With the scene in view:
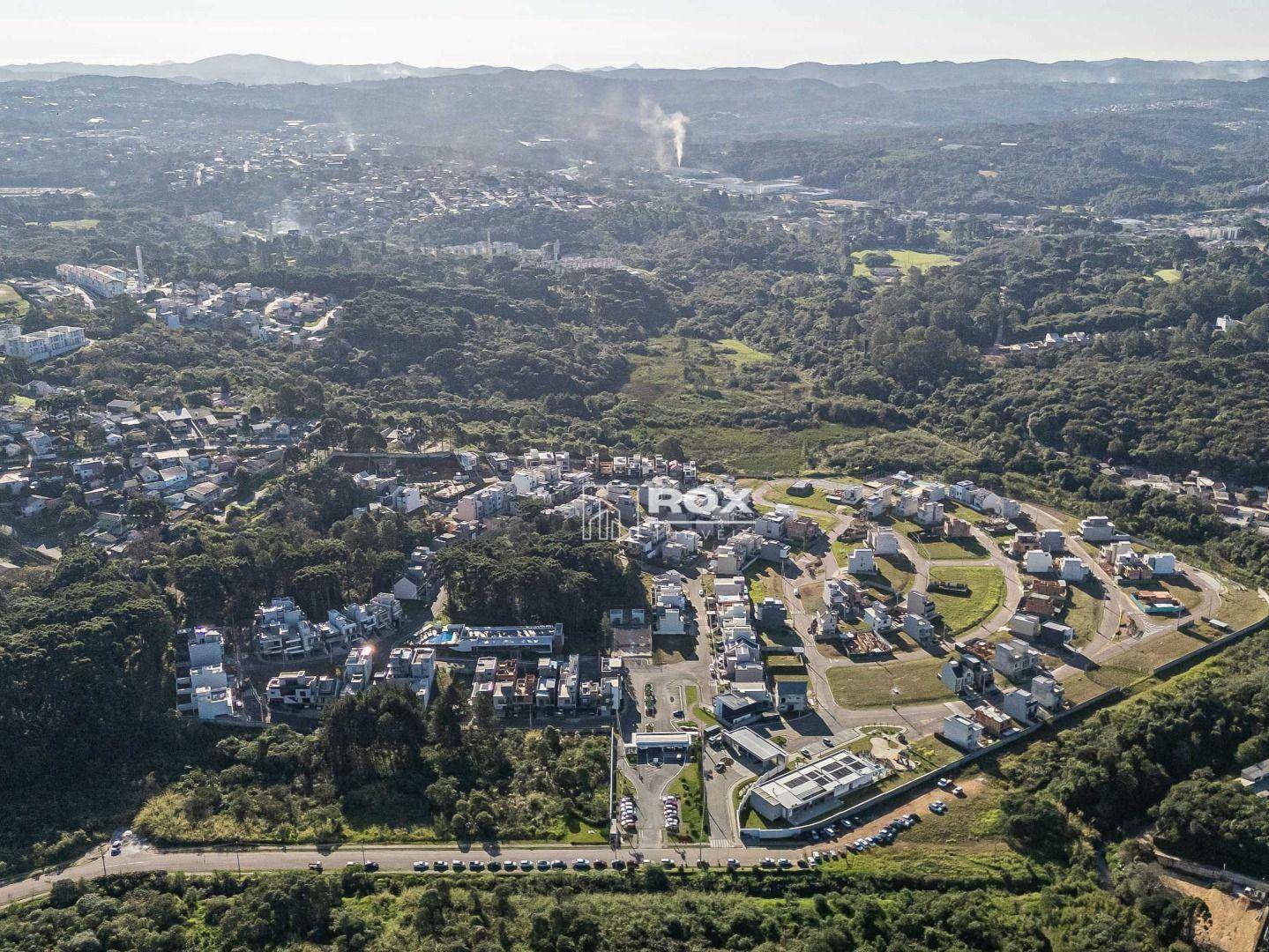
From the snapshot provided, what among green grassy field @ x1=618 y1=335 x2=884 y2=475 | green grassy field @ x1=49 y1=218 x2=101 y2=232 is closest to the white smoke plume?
green grassy field @ x1=49 y1=218 x2=101 y2=232

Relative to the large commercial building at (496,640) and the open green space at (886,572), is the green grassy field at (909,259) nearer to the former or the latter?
the open green space at (886,572)

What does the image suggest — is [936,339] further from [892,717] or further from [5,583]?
[5,583]

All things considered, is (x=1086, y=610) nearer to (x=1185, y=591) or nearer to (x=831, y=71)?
(x=1185, y=591)

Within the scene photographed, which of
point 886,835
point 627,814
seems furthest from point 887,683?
point 627,814

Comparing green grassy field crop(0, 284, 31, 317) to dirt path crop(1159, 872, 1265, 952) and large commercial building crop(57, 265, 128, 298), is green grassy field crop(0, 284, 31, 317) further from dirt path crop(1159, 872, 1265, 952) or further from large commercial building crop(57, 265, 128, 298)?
dirt path crop(1159, 872, 1265, 952)

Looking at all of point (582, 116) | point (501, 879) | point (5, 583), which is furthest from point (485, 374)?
point (582, 116)
